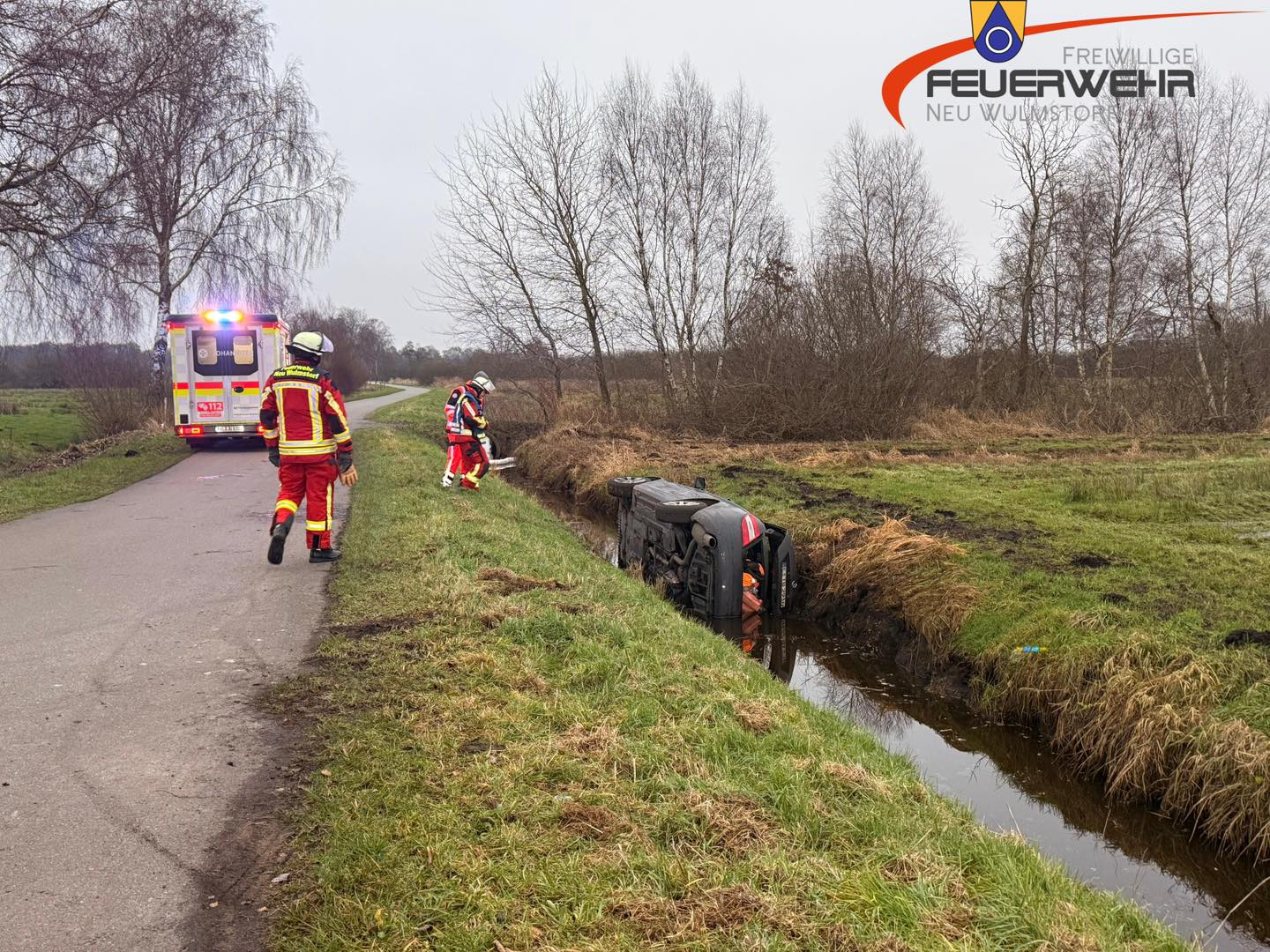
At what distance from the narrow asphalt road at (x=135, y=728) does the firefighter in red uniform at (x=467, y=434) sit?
13.6ft

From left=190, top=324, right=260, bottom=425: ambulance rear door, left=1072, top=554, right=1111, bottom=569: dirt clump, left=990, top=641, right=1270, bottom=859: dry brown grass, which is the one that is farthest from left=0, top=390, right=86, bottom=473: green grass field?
left=990, top=641, right=1270, bottom=859: dry brown grass

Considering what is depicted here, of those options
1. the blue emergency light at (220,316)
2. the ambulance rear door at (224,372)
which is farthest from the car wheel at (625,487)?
the blue emergency light at (220,316)

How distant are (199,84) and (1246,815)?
68.3 ft

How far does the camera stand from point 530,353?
27.5 meters

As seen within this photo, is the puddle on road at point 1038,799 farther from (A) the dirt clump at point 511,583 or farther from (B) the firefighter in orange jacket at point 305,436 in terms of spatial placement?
(B) the firefighter in orange jacket at point 305,436

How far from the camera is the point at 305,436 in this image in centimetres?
811

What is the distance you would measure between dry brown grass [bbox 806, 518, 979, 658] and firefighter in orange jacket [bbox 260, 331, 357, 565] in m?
5.38

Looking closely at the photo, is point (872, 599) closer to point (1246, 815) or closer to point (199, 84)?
point (1246, 815)

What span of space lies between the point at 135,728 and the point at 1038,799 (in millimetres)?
5396

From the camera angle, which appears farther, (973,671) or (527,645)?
(973,671)

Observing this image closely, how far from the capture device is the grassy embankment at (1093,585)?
5.35m

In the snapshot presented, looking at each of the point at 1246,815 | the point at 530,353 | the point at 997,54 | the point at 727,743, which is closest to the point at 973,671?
the point at 1246,815

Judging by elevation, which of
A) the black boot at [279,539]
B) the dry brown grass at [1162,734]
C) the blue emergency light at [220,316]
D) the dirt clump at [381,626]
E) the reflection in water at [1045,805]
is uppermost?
the blue emergency light at [220,316]

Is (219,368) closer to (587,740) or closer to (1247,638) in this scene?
(587,740)
